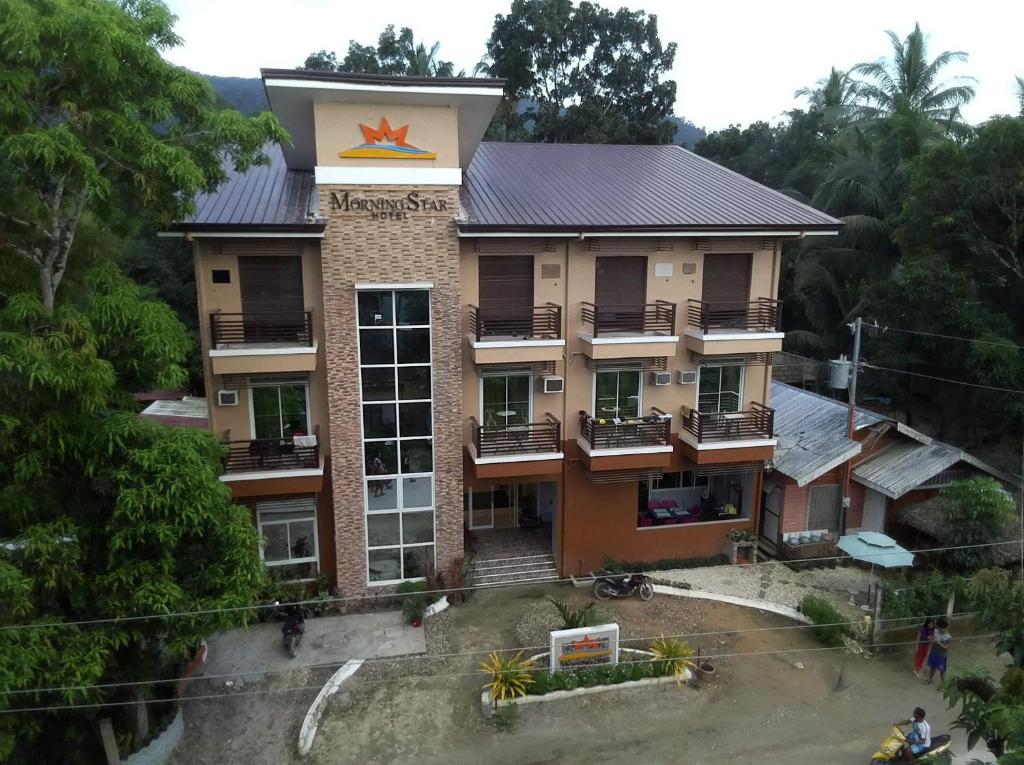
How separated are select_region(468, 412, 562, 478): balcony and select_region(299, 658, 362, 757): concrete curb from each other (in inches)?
197

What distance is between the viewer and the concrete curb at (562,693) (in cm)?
1291

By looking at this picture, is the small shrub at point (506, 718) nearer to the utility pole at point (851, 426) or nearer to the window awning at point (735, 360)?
the window awning at point (735, 360)

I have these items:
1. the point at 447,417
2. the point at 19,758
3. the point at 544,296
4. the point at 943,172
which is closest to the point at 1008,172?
the point at 943,172

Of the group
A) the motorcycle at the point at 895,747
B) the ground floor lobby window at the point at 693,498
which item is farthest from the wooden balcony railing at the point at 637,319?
the motorcycle at the point at 895,747

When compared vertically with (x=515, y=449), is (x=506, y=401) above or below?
above

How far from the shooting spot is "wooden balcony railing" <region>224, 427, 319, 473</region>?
15289 mm

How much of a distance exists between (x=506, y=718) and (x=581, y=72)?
32447 millimetres

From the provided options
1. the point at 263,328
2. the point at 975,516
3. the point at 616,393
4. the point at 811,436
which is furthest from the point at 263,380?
the point at 975,516

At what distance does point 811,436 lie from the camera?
19.8 m

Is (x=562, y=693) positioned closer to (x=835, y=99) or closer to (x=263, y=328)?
(x=263, y=328)

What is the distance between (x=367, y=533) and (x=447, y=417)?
344 centimetres


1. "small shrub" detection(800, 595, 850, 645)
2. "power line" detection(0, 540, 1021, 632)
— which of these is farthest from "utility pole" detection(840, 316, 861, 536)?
"small shrub" detection(800, 595, 850, 645)

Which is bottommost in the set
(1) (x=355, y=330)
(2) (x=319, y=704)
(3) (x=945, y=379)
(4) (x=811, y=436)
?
(2) (x=319, y=704)

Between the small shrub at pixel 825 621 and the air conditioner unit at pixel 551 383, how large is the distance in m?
7.64
